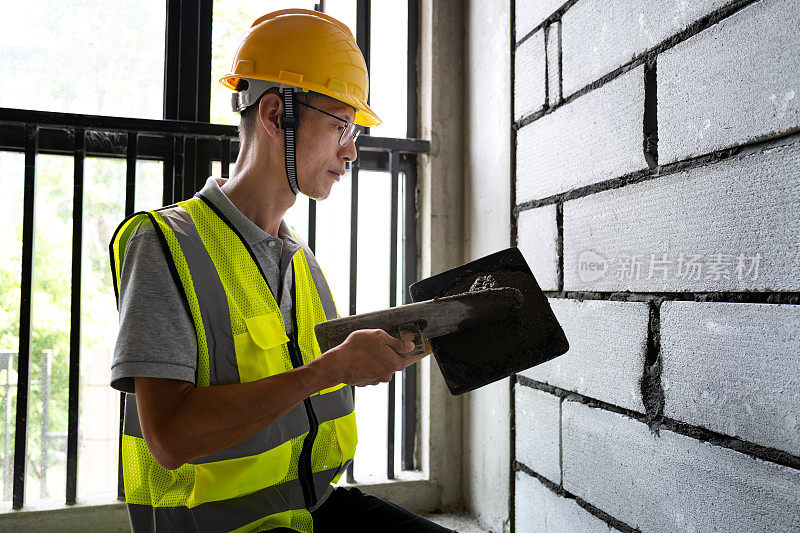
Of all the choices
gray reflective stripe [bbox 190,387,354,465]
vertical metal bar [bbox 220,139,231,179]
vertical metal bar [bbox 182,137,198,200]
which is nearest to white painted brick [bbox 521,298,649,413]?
gray reflective stripe [bbox 190,387,354,465]

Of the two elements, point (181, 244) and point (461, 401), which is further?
point (461, 401)

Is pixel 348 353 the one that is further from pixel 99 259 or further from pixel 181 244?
pixel 99 259

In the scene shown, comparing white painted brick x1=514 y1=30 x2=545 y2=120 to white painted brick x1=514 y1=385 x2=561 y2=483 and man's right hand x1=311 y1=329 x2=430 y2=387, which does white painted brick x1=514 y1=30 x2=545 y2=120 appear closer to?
white painted brick x1=514 y1=385 x2=561 y2=483

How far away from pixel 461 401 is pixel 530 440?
58cm

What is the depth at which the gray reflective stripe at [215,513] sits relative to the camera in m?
1.25

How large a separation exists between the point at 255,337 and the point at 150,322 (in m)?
0.23

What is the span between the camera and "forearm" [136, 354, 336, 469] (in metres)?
1.13

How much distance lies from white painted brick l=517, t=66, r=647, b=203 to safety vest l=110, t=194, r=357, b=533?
3.14 feet

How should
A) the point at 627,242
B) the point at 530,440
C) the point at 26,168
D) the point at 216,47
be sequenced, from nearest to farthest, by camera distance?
1. the point at 627,242
2. the point at 530,440
3. the point at 26,168
4. the point at 216,47

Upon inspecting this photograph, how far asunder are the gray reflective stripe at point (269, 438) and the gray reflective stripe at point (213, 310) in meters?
0.14

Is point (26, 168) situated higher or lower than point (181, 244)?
higher

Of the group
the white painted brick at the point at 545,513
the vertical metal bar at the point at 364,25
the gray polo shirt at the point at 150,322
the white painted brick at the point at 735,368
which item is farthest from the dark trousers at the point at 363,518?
the vertical metal bar at the point at 364,25

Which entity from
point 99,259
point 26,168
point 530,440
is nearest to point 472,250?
point 530,440

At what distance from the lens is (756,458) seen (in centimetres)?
116
